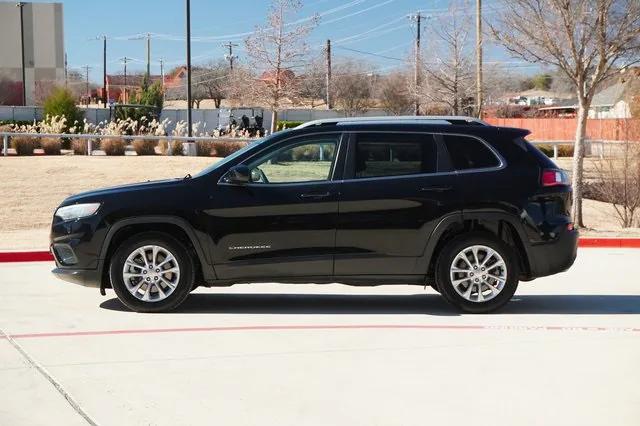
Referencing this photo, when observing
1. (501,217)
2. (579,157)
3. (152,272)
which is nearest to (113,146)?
(579,157)

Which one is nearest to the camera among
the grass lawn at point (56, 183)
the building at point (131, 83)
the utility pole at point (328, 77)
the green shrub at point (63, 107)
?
the grass lawn at point (56, 183)

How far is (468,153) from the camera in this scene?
29.2ft

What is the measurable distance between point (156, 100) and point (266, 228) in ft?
216

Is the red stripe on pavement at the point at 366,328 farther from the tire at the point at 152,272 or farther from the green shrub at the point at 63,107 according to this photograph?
the green shrub at the point at 63,107

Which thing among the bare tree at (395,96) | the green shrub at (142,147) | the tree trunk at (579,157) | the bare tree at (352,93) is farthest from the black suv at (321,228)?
the bare tree at (352,93)

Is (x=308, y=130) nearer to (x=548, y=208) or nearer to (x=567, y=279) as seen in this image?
(x=548, y=208)

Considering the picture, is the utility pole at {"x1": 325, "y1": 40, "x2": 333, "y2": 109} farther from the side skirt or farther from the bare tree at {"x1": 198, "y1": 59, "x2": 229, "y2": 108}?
the side skirt

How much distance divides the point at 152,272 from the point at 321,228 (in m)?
1.60

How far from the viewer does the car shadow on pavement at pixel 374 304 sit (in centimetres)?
905

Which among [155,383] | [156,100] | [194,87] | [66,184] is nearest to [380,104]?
[156,100]

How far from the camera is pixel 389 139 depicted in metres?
8.89

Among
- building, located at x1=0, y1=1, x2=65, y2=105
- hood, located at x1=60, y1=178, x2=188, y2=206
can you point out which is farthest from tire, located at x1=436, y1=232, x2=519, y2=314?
building, located at x1=0, y1=1, x2=65, y2=105

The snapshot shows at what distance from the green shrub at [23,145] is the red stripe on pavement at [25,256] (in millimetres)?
17401

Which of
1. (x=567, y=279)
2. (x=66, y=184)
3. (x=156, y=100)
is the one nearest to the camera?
(x=567, y=279)
